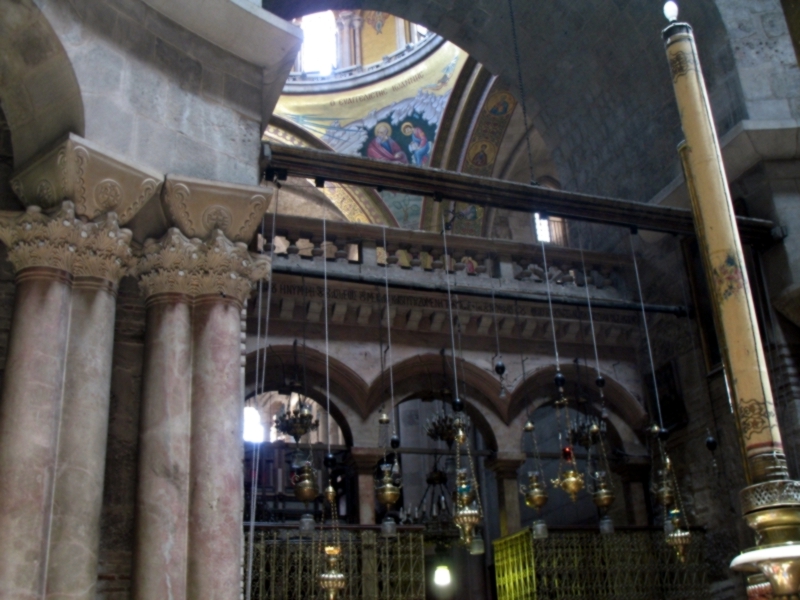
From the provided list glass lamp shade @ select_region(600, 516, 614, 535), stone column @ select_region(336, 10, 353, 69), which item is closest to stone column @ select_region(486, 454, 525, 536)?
glass lamp shade @ select_region(600, 516, 614, 535)

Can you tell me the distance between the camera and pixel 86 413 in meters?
4.48

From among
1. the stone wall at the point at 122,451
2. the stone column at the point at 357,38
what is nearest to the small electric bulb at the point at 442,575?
the stone wall at the point at 122,451

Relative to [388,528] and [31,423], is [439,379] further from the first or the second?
[31,423]

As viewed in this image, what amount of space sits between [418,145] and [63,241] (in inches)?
547

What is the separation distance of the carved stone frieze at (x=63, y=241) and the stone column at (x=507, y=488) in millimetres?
6614

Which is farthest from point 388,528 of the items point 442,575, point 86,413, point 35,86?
point 442,575

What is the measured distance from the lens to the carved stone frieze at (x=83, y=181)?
15.7ft

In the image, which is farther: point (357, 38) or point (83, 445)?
point (357, 38)

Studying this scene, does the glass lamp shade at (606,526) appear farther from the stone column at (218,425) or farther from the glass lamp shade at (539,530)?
the stone column at (218,425)

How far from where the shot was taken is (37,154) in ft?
16.5

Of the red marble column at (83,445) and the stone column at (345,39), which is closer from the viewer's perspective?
the red marble column at (83,445)

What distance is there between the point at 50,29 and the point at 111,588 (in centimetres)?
301

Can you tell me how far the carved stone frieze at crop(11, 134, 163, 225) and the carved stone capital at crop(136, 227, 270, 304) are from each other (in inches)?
10.1

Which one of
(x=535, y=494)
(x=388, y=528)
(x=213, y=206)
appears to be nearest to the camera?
(x=213, y=206)
